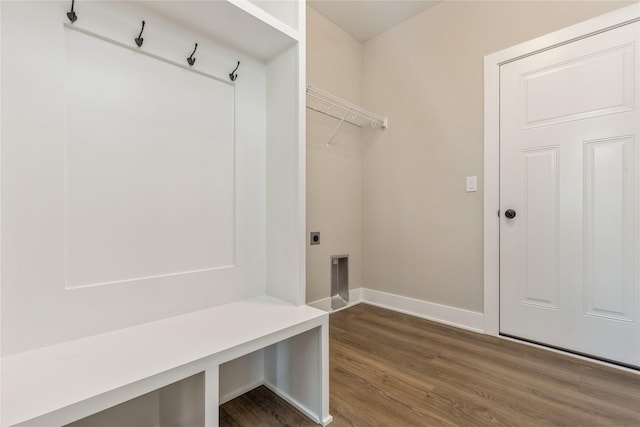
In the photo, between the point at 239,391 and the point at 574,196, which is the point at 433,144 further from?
the point at 239,391

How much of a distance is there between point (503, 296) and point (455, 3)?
2.19m

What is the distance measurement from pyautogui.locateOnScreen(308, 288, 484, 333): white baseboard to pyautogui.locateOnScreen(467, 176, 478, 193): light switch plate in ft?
2.94

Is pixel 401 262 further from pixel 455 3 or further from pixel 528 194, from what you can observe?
pixel 455 3

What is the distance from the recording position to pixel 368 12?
2.35 m

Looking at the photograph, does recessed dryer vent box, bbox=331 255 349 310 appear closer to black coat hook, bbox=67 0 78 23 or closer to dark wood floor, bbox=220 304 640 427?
dark wood floor, bbox=220 304 640 427

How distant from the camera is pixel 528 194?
1868mm

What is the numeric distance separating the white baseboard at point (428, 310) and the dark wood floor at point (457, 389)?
0.17 m

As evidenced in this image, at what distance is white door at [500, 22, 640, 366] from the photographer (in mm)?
1564

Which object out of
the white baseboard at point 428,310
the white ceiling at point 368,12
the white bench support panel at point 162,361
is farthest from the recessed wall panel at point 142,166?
the white baseboard at point 428,310

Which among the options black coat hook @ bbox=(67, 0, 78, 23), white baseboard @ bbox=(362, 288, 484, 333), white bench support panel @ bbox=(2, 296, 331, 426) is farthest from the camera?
white baseboard @ bbox=(362, 288, 484, 333)

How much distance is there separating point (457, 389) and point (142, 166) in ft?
5.65

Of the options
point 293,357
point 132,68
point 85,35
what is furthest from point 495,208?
point 85,35

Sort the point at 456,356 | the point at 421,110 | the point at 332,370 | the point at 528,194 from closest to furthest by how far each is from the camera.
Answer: the point at 332,370, the point at 456,356, the point at 528,194, the point at 421,110

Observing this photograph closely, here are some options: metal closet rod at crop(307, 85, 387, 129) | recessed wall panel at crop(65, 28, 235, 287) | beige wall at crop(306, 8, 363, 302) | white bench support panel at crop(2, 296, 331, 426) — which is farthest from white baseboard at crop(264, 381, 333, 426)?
metal closet rod at crop(307, 85, 387, 129)
